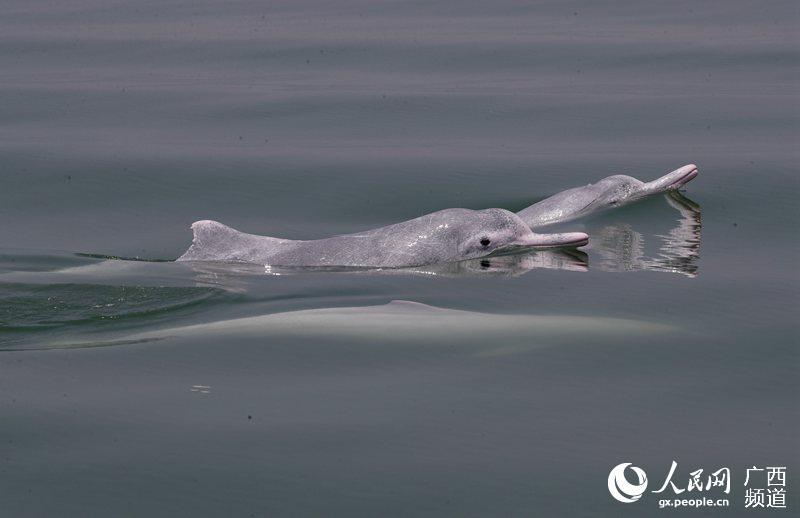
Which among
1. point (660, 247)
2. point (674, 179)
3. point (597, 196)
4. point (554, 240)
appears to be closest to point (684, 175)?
point (674, 179)

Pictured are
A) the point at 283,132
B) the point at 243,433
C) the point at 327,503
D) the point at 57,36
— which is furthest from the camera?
the point at 57,36

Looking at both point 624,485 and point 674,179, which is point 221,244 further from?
point 624,485

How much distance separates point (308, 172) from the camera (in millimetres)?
19000

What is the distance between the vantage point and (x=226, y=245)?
47.8ft

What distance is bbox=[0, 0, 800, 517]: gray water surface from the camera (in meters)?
8.84

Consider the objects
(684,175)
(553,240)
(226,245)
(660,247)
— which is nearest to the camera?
(553,240)

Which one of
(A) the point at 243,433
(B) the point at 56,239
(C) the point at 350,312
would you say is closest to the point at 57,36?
(B) the point at 56,239

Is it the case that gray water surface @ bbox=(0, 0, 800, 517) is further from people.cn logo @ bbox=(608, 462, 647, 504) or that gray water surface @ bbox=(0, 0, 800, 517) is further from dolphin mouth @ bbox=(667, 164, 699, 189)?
dolphin mouth @ bbox=(667, 164, 699, 189)

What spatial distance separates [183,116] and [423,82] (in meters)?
4.34

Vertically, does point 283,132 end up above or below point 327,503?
above

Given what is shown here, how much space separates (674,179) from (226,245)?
574 cm

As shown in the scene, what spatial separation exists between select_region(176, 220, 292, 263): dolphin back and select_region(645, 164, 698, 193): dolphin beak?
4.96 meters

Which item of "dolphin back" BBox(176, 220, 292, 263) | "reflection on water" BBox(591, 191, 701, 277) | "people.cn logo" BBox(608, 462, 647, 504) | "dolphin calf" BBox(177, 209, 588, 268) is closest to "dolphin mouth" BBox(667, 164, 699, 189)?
"reflection on water" BBox(591, 191, 701, 277)

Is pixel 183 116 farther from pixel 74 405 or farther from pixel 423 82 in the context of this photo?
pixel 74 405
